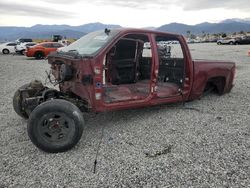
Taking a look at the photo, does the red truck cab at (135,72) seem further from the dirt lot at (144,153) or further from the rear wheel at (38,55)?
the rear wheel at (38,55)

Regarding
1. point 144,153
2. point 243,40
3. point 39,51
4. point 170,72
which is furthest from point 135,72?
point 243,40

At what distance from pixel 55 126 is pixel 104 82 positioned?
1.72m

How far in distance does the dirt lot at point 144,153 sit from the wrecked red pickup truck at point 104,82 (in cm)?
34

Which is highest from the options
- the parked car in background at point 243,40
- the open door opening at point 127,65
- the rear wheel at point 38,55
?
the open door opening at point 127,65

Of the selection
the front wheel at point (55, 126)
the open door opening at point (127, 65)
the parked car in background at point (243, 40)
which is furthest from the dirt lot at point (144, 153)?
the parked car in background at point (243, 40)

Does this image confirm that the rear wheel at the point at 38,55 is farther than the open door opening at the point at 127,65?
Yes

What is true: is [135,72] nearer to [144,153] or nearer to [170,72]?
[170,72]

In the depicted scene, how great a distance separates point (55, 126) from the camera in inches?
154

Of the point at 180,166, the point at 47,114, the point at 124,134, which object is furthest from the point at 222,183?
the point at 47,114

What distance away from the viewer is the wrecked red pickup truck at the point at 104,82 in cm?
388

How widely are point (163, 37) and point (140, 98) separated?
1.36 meters

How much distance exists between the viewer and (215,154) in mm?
3764

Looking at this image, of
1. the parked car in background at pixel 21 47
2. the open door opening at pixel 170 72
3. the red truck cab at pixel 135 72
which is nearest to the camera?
the red truck cab at pixel 135 72

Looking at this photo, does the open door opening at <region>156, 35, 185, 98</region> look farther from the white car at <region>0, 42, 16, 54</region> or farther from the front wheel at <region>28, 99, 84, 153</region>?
the white car at <region>0, 42, 16, 54</region>
